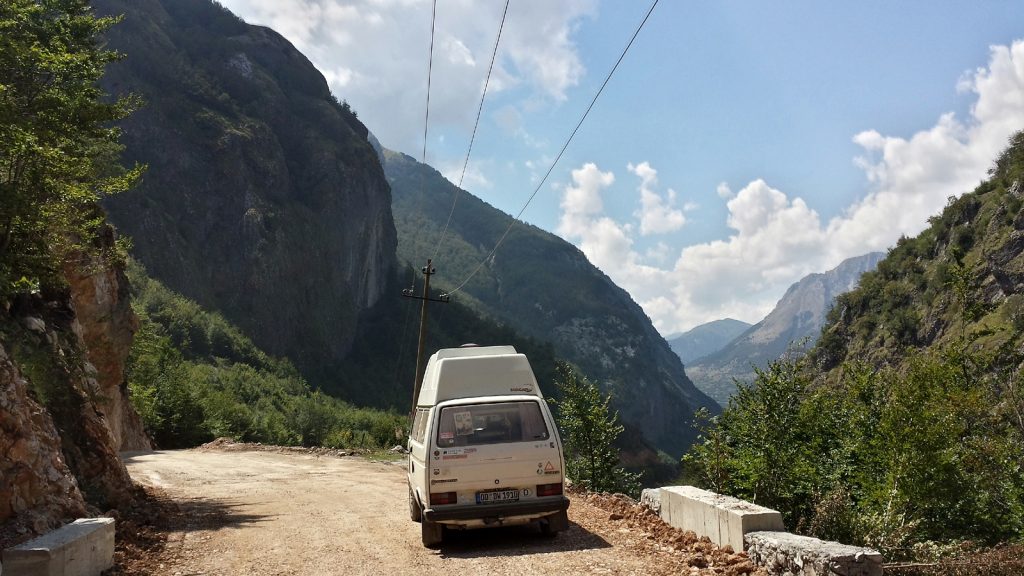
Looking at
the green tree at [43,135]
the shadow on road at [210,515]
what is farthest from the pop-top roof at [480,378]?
the green tree at [43,135]

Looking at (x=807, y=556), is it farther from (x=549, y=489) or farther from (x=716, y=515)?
(x=549, y=489)

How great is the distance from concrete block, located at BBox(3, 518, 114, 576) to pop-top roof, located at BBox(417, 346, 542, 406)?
175 inches

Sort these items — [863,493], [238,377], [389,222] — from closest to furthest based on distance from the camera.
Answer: [863,493] < [238,377] < [389,222]

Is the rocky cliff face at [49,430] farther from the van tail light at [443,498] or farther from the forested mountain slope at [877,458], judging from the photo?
the forested mountain slope at [877,458]

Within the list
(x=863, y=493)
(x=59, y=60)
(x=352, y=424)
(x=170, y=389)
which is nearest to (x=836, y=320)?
(x=352, y=424)

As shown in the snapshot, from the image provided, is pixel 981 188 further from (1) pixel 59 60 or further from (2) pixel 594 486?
(1) pixel 59 60

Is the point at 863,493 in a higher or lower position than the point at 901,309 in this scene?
lower

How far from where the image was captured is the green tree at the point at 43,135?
1093 cm

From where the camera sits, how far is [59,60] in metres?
12.0

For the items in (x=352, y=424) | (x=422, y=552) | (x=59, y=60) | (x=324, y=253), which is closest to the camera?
(x=422, y=552)

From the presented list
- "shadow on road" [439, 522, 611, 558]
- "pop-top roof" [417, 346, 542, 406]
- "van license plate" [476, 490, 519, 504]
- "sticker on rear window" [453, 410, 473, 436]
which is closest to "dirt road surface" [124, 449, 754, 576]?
"shadow on road" [439, 522, 611, 558]

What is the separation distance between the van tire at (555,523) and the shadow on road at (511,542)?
105mm

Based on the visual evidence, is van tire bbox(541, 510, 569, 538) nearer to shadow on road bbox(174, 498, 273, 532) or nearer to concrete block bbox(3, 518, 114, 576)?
shadow on road bbox(174, 498, 273, 532)

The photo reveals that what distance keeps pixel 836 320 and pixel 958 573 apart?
4285 inches
